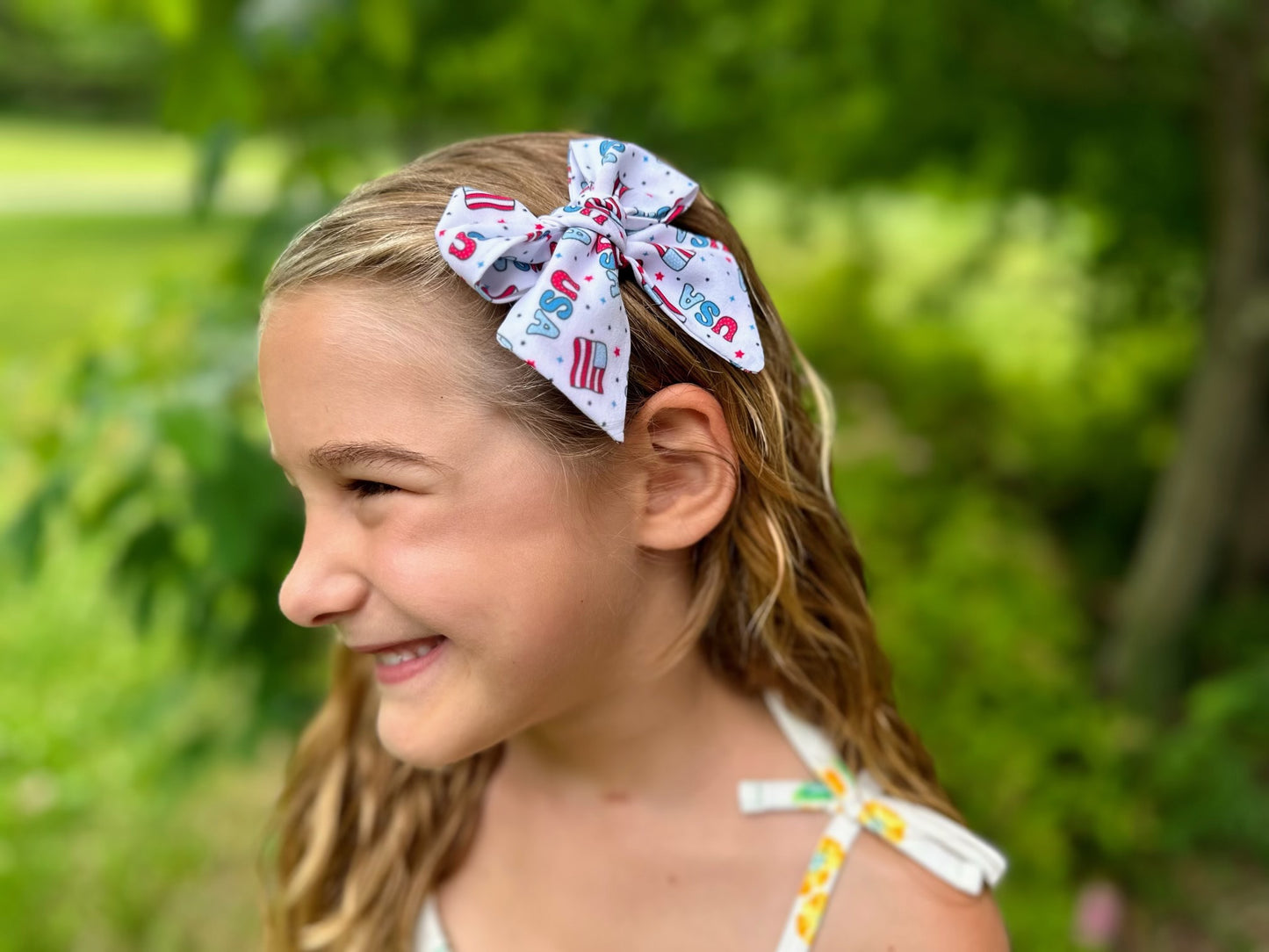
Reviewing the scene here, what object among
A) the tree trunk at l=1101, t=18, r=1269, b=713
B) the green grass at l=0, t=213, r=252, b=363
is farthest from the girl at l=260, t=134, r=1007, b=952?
the green grass at l=0, t=213, r=252, b=363

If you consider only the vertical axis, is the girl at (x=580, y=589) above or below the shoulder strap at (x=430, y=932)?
above

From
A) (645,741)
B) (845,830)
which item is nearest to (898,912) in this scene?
(845,830)

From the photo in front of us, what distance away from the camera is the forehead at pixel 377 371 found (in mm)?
1114

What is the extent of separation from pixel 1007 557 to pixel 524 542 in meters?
2.69

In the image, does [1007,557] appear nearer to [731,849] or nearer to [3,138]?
[731,849]

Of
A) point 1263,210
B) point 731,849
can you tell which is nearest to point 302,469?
point 731,849

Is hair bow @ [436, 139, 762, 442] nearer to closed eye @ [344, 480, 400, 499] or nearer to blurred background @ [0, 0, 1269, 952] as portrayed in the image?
closed eye @ [344, 480, 400, 499]

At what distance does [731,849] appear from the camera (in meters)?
1.43

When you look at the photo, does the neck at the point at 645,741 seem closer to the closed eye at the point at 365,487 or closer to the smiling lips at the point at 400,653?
the smiling lips at the point at 400,653

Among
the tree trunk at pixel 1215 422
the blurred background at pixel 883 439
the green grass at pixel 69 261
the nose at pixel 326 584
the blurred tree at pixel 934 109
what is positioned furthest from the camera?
the green grass at pixel 69 261

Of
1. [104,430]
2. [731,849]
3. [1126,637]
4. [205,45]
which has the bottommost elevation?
[1126,637]

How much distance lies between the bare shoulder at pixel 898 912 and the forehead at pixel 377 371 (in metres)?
0.73

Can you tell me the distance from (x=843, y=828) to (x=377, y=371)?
31.8 inches

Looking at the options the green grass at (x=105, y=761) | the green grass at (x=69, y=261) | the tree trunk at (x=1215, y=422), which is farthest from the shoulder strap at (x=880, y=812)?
the green grass at (x=69, y=261)
